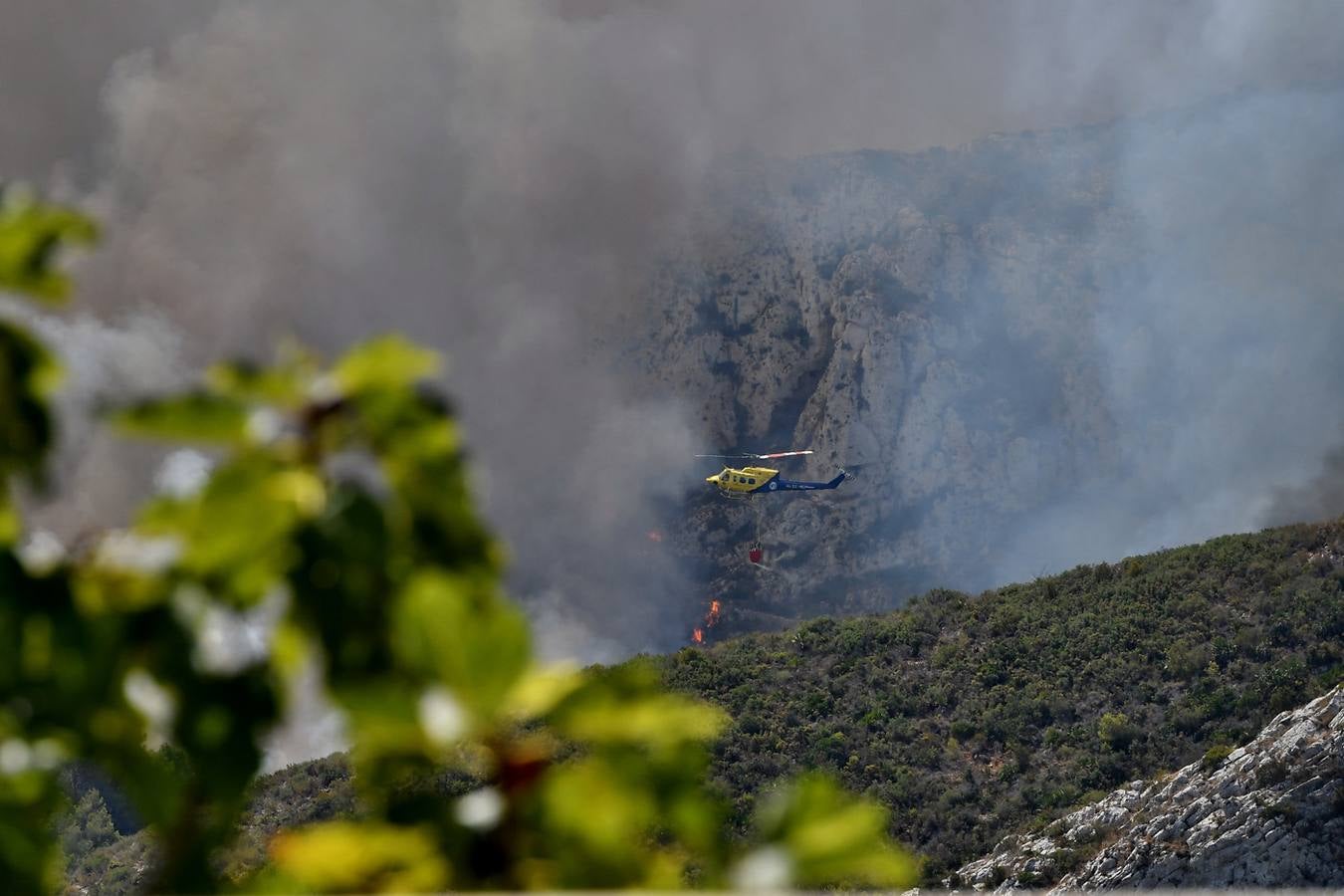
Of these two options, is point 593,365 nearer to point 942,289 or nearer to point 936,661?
point 942,289

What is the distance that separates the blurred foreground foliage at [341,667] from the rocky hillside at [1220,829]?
1503 cm

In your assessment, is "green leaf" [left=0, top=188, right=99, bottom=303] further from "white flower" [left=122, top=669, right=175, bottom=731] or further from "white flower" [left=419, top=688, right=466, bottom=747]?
"white flower" [left=419, top=688, right=466, bottom=747]

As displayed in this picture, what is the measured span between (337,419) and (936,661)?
30.4m

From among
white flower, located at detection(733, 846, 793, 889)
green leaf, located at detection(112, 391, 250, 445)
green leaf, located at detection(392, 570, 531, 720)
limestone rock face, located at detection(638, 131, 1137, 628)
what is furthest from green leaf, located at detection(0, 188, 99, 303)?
limestone rock face, located at detection(638, 131, 1137, 628)

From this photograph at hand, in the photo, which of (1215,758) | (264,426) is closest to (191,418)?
(264,426)

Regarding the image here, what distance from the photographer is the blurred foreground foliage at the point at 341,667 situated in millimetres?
639

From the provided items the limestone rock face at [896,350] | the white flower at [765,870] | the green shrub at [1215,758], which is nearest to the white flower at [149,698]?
the white flower at [765,870]

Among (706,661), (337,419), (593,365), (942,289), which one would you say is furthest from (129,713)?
(593,365)

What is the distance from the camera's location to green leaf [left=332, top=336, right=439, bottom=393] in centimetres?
68

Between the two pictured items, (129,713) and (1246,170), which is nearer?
(129,713)

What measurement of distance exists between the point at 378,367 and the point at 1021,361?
5697 centimetres

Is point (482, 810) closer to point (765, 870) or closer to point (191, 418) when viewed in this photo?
point (765, 870)

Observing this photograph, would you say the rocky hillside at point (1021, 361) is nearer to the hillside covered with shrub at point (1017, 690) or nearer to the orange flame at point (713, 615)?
→ the orange flame at point (713, 615)

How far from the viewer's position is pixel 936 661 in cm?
2991
